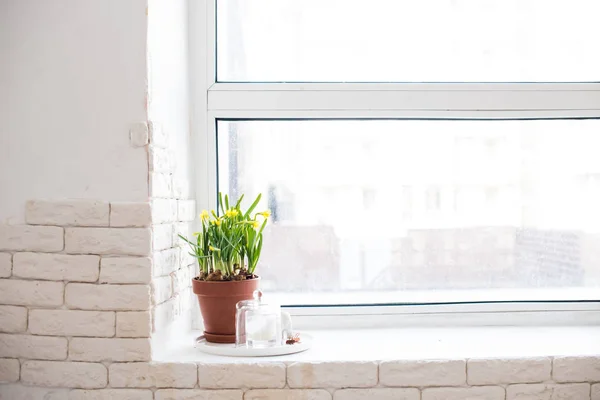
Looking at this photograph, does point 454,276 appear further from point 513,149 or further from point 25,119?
point 25,119

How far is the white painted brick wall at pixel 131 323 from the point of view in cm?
171

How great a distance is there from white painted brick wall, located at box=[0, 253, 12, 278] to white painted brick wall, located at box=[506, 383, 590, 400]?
128cm

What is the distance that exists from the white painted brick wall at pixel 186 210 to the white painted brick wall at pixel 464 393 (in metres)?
0.80

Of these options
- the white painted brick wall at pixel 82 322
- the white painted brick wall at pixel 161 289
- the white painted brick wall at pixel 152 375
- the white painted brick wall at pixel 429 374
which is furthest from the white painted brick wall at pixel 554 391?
the white painted brick wall at pixel 82 322

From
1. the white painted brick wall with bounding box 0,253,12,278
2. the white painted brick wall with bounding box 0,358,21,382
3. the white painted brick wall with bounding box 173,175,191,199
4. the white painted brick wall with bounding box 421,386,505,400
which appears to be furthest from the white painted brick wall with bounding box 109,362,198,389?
the white painted brick wall with bounding box 421,386,505,400

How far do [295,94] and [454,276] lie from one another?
74cm

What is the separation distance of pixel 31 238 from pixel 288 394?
728 millimetres

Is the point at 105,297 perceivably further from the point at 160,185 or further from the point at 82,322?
the point at 160,185

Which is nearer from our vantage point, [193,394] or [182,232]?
[193,394]

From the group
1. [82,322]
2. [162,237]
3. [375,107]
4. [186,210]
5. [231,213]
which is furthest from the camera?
[375,107]

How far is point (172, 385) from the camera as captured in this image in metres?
1.74

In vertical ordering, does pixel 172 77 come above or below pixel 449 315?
above

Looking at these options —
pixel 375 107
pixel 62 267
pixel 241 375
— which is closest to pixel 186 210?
pixel 62 267

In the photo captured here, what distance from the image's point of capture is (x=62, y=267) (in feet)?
5.63
